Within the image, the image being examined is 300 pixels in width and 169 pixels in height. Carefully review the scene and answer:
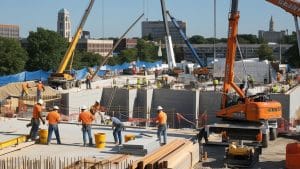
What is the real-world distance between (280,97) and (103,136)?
17.4 metres

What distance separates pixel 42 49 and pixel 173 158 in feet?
196

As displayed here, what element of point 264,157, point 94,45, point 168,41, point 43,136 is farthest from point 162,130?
point 94,45

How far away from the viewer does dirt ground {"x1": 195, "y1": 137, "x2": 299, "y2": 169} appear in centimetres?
1379

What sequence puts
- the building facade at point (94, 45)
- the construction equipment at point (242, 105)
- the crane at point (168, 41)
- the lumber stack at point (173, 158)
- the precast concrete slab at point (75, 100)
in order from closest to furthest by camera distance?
the lumber stack at point (173, 158), the construction equipment at point (242, 105), the precast concrete slab at point (75, 100), the crane at point (168, 41), the building facade at point (94, 45)

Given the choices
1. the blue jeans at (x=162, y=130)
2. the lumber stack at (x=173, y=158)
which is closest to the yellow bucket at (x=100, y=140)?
the blue jeans at (x=162, y=130)

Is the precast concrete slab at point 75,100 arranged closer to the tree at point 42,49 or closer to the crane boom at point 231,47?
the crane boom at point 231,47

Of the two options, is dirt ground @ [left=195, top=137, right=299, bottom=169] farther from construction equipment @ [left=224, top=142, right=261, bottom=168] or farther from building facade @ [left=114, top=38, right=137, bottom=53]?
building facade @ [left=114, top=38, right=137, bottom=53]

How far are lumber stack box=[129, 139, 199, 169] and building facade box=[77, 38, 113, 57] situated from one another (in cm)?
13771

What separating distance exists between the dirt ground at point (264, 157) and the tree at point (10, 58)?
48.4 m

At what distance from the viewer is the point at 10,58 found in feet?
202

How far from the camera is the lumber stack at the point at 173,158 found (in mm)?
11258

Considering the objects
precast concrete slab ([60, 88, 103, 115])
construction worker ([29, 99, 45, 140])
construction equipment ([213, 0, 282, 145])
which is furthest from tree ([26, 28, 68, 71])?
construction worker ([29, 99, 45, 140])

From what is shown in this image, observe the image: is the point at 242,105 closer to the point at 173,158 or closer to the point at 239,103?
the point at 239,103

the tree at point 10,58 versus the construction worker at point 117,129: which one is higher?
the tree at point 10,58
